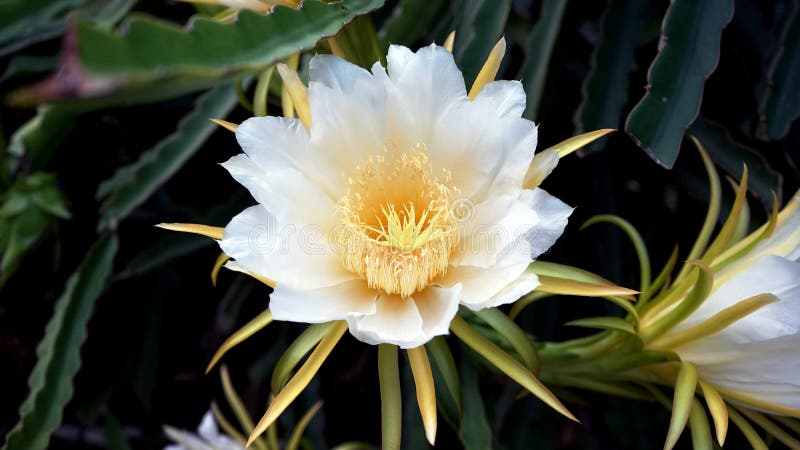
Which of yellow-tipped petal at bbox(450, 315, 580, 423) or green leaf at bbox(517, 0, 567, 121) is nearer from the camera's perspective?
yellow-tipped petal at bbox(450, 315, 580, 423)

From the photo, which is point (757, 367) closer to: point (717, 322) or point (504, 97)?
point (717, 322)

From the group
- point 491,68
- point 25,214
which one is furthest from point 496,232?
point 25,214

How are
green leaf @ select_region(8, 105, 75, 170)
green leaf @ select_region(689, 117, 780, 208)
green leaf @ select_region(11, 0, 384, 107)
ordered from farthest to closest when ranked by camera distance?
green leaf @ select_region(8, 105, 75, 170) < green leaf @ select_region(689, 117, 780, 208) < green leaf @ select_region(11, 0, 384, 107)

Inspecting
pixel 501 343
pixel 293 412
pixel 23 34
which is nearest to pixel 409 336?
pixel 501 343

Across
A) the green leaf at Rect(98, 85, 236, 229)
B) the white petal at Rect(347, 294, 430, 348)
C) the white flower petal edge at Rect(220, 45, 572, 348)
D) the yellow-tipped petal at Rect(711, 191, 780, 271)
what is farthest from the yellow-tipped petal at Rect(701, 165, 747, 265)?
the green leaf at Rect(98, 85, 236, 229)

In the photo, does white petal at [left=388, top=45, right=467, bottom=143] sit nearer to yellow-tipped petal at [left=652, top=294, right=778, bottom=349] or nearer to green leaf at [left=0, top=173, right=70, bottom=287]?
yellow-tipped petal at [left=652, top=294, right=778, bottom=349]

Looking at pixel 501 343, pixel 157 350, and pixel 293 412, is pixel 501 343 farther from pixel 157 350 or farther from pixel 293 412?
pixel 157 350

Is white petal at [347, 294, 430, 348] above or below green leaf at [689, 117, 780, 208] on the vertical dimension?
below

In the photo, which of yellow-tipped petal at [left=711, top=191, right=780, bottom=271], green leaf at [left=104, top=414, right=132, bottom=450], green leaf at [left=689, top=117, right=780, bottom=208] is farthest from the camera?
green leaf at [left=104, top=414, right=132, bottom=450]
